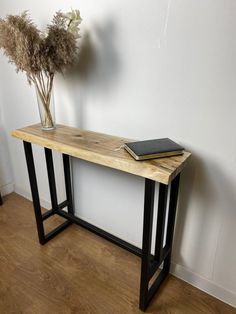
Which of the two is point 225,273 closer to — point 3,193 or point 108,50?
point 108,50

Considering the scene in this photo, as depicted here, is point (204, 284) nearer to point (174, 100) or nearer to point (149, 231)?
point (149, 231)

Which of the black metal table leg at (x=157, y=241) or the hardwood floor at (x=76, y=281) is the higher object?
the black metal table leg at (x=157, y=241)

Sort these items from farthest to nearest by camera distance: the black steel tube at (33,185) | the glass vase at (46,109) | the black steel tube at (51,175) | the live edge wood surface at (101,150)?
1. the black steel tube at (51,175)
2. the black steel tube at (33,185)
3. the glass vase at (46,109)
4. the live edge wood surface at (101,150)

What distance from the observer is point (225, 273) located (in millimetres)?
1306

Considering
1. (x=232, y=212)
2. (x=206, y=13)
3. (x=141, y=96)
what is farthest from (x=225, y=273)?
(x=206, y=13)

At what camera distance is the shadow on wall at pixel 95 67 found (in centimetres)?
129

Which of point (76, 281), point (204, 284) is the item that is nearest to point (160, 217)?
point (204, 284)

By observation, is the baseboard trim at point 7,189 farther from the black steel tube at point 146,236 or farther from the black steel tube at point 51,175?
the black steel tube at point 146,236

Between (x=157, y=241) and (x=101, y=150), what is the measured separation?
1.98 feet

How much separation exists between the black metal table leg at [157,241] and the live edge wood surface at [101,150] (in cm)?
8

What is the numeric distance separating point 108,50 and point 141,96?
32 centimetres

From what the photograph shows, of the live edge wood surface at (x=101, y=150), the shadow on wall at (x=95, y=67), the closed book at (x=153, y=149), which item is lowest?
the live edge wood surface at (x=101, y=150)

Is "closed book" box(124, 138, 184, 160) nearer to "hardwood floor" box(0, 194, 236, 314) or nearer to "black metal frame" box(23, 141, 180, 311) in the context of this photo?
"black metal frame" box(23, 141, 180, 311)

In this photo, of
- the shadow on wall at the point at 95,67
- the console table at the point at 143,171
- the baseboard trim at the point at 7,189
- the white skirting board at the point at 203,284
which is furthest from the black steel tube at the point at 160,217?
the baseboard trim at the point at 7,189
